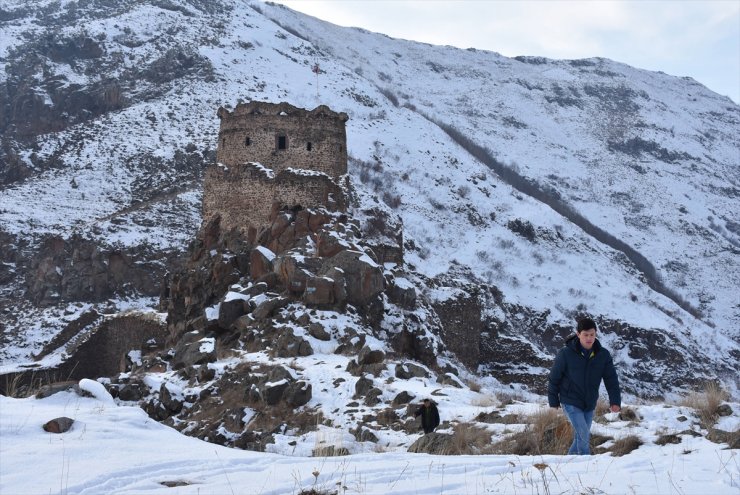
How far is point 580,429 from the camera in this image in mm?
7984

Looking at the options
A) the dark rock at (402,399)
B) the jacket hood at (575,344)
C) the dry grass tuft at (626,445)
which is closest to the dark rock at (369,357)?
the dark rock at (402,399)

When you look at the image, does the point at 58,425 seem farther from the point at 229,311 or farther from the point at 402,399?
the point at 229,311

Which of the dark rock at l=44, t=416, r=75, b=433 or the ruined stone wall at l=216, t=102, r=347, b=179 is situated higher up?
the ruined stone wall at l=216, t=102, r=347, b=179

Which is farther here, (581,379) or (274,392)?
(274,392)

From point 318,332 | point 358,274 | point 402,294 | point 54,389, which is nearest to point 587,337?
point 54,389

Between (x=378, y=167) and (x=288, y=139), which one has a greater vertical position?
(x=288, y=139)

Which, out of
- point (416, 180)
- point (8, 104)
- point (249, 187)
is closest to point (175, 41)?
point (8, 104)

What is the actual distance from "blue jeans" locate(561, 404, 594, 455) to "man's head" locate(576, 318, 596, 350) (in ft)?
2.52

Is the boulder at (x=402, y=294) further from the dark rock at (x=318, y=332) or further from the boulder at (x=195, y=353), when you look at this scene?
the boulder at (x=195, y=353)

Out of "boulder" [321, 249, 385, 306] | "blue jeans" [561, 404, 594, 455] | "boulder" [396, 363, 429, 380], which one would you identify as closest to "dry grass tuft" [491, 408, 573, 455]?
"blue jeans" [561, 404, 594, 455]

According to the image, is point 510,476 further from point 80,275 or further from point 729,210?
point 729,210

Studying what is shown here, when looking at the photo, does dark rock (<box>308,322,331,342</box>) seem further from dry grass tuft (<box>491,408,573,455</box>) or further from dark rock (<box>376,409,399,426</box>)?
dry grass tuft (<box>491,408,573,455</box>)

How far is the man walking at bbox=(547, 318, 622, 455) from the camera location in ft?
26.4

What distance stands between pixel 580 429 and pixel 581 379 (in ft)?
1.91
